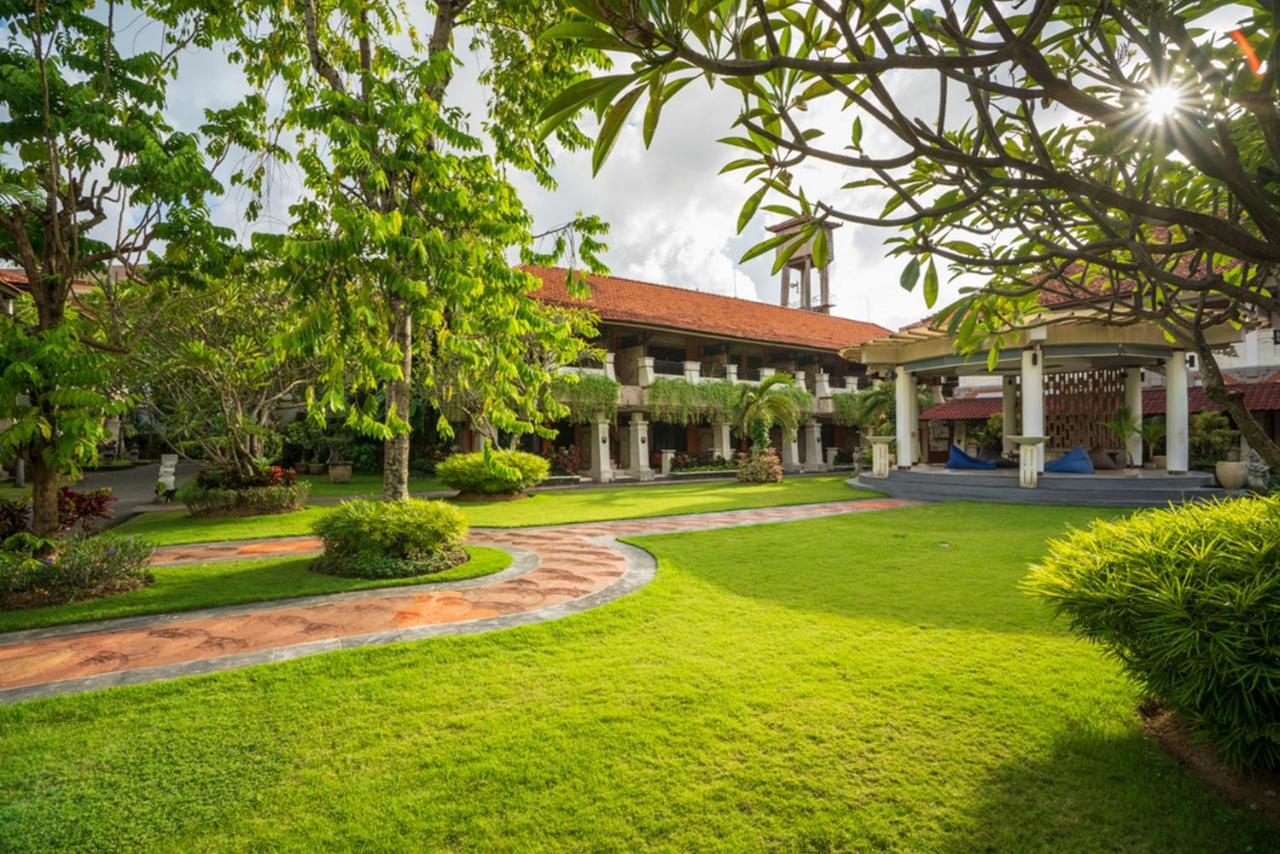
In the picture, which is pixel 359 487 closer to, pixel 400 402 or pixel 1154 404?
pixel 400 402

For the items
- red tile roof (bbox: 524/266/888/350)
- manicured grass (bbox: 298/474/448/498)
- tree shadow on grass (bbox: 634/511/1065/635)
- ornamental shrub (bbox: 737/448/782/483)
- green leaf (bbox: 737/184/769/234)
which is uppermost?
red tile roof (bbox: 524/266/888/350)

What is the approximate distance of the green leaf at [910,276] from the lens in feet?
8.24

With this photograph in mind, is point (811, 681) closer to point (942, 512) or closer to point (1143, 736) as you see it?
point (1143, 736)

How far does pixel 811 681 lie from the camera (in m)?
3.94

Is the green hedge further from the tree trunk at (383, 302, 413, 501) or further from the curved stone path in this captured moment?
the tree trunk at (383, 302, 413, 501)

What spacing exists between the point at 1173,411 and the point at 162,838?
18.5m

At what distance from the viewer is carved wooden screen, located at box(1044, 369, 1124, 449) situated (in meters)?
16.3

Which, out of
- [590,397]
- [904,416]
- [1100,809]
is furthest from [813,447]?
[1100,809]

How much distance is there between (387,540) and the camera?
23.6 feet

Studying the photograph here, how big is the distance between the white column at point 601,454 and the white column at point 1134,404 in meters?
14.2

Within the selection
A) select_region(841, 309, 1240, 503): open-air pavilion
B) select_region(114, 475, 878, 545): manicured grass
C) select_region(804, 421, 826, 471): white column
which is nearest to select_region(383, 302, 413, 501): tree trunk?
select_region(114, 475, 878, 545): manicured grass

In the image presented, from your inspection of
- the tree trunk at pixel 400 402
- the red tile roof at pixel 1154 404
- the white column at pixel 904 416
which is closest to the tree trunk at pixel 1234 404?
the tree trunk at pixel 400 402

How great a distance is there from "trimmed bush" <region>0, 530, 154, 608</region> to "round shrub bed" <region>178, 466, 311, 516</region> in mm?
6585

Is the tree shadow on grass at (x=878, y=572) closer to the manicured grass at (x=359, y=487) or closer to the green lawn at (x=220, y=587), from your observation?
the green lawn at (x=220, y=587)
